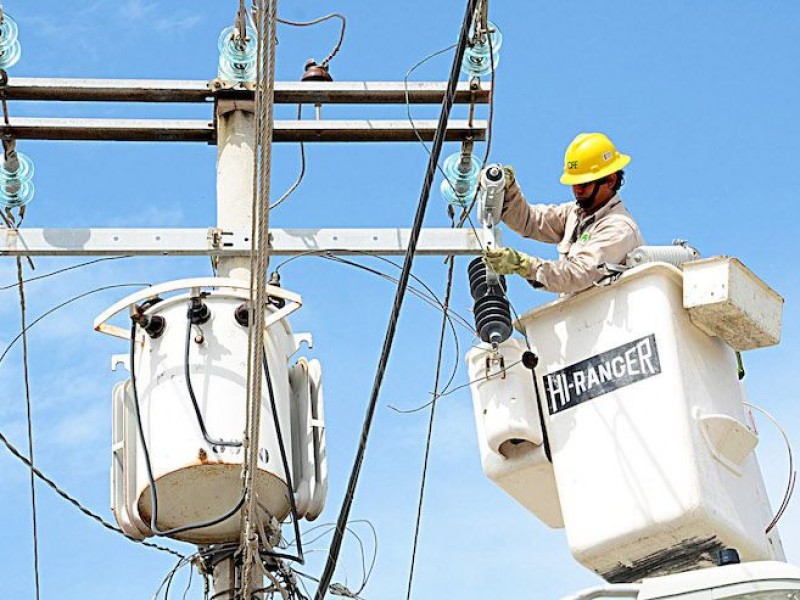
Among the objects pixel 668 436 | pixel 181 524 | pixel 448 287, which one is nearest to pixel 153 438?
pixel 181 524

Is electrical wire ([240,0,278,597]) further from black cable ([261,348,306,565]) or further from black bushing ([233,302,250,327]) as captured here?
black bushing ([233,302,250,327])

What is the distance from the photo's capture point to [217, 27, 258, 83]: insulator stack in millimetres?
8641

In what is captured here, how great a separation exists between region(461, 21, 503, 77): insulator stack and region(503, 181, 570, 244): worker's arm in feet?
2.79

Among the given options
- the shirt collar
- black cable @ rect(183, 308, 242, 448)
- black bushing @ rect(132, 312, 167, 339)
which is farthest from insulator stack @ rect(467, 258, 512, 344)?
black bushing @ rect(132, 312, 167, 339)

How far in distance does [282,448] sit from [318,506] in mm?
327

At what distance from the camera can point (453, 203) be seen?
336 inches

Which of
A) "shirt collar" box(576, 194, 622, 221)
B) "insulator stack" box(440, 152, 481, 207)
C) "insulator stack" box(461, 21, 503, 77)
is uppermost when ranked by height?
"insulator stack" box(461, 21, 503, 77)

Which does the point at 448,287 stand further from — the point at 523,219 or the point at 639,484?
the point at 639,484

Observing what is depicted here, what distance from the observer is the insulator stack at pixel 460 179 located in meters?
8.56

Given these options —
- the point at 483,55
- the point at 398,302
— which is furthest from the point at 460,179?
the point at 398,302

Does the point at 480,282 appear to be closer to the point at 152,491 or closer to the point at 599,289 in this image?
the point at 599,289

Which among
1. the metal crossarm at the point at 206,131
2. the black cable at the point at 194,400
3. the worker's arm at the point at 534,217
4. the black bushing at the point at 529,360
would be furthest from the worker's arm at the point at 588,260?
the metal crossarm at the point at 206,131

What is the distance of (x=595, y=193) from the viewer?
25.9 ft

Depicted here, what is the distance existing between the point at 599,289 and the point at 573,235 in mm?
663
